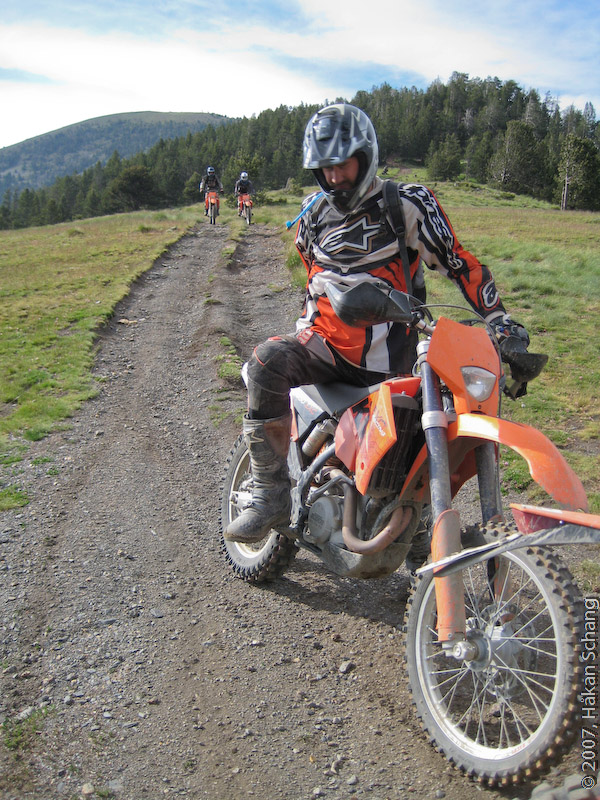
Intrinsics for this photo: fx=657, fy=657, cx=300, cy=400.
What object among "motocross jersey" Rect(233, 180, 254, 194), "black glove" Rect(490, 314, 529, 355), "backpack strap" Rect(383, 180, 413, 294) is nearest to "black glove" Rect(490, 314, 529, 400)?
"black glove" Rect(490, 314, 529, 355)

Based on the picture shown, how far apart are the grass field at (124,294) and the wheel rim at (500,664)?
7.94ft

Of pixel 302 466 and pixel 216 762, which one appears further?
pixel 302 466

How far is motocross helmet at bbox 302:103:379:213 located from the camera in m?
3.17

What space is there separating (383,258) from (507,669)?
196 centimetres

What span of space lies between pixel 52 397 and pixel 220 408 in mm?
2269

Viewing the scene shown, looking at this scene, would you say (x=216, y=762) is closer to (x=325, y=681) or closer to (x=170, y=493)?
(x=325, y=681)

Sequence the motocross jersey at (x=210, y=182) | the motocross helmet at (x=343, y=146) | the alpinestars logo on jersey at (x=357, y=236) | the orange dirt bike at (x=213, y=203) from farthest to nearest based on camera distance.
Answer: the orange dirt bike at (x=213, y=203), the motocross jersey at (x=210, y=182), the alpinestars logo on jersey at (x=357, y=236), the motocross helmet at (x=343, y=146)

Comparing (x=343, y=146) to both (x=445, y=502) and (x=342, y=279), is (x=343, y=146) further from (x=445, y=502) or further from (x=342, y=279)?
(x=445, y=502)

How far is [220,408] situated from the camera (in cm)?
729

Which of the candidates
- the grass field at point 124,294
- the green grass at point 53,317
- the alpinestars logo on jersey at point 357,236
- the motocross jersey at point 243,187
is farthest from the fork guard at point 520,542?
the motocross jersey at point 243,187

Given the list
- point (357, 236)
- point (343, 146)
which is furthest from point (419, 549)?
point (343, 146)

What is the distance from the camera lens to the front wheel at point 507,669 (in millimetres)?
2043

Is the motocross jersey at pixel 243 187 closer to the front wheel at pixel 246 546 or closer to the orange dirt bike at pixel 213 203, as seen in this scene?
the orange dirt bike at pixel 213 203

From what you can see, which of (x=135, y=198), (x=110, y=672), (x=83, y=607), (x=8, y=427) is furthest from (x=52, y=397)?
(x=135, y=198)
